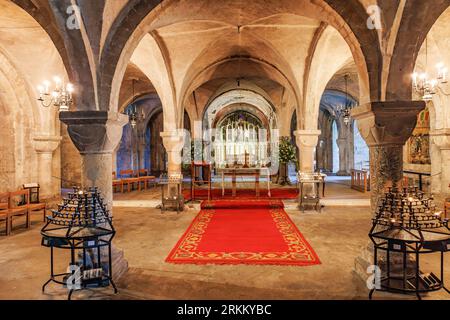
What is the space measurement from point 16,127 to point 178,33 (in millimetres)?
5430

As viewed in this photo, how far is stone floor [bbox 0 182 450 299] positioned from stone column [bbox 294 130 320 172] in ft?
9.72

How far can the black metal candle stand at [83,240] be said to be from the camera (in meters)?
3.45

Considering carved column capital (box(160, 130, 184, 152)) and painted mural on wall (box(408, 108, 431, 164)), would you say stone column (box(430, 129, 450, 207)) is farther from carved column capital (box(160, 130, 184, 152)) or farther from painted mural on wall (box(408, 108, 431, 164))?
carved column capital (box(160, 130, 184, 152))

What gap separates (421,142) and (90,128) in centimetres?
1162

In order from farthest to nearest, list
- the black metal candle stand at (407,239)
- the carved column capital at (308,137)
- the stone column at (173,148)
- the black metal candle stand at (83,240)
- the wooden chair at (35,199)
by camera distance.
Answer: the stone column at (173,148), the carved column capital at (308,137), the wooden chair at (35,199), the black metal candle stand at (83,240), the black metal candle stand at (407,239)

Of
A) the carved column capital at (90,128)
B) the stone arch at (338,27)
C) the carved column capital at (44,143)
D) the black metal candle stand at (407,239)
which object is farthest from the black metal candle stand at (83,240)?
the carved column capital at (44,143)

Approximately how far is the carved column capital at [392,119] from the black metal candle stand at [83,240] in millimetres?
3304

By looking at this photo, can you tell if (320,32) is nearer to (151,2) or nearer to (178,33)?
(178,33)

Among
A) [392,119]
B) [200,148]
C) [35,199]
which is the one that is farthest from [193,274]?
[200,148]

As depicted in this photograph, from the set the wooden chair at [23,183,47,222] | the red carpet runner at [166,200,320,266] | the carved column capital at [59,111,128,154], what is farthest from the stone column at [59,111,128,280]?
the wooden chair at [23,183,47,222]

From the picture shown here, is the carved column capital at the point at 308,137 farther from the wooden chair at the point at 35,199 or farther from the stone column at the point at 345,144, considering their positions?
the stone column at the point at 345,144

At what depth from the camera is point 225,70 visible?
12297 mm

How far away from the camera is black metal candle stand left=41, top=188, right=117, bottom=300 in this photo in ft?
11.3
